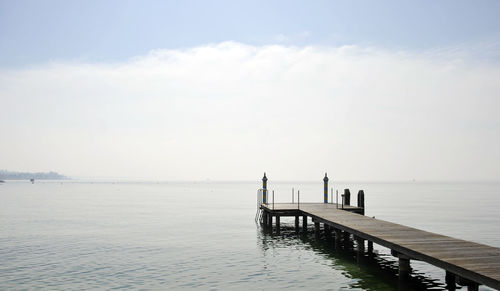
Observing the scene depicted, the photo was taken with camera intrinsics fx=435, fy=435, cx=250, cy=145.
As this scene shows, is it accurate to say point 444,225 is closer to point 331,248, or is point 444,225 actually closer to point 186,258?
point 331,248

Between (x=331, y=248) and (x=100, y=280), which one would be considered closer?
(x=100, y=280)

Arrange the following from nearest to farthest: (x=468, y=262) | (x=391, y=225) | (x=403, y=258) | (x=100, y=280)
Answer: (x=468, y=262), (x=403, y=258), (x=100, y=280), (x=391, y=225)

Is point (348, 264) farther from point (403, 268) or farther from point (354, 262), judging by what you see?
point (403, 268)

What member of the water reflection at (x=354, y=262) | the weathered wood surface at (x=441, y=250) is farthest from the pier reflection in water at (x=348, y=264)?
the weathered wood surface at (x=441, y=250)

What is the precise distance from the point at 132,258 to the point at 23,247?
7821 mm

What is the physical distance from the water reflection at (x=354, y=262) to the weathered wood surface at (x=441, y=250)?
4.29 ft

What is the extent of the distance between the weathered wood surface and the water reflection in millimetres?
1306

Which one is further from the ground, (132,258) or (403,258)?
(403,258)

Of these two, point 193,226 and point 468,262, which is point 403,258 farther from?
point 193,226

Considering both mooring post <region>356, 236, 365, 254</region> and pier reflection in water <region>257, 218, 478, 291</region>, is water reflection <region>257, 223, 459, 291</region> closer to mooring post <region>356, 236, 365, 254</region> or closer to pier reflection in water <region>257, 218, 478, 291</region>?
pier reflection in water <region>257, 218, 478, 291</region>

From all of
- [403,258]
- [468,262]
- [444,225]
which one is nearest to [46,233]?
[403,258]

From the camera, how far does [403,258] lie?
13.8m

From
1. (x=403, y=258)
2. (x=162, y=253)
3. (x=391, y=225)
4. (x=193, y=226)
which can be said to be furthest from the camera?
(x=193, y=226)

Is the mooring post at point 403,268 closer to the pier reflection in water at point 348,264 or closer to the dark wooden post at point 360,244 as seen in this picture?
the pier reflection in water at point 348,264
